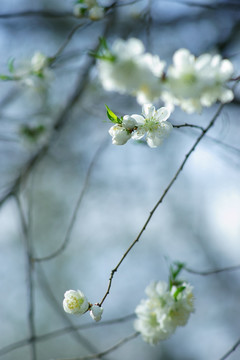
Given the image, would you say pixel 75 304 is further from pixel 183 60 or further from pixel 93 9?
pixel 93 9

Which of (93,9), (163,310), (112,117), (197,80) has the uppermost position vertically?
(93,9)

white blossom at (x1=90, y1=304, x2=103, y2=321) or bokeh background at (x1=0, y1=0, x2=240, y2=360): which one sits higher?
bokeh background at (x1=0, y1=0, x2=240, y2=360)

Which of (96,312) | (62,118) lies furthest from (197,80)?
(62,118)

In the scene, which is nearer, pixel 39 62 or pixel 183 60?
pixel 183 60

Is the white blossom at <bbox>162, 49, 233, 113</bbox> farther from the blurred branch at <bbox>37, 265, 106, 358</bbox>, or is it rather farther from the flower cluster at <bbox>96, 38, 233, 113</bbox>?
the blurred branch at <bbox>37, 265, 106, 358</bbox>

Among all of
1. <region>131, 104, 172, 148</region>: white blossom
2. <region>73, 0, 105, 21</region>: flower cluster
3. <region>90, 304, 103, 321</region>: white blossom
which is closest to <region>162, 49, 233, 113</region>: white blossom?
<region>131, 104, 172, 148</region>: white blossom

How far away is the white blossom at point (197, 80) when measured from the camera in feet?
3.06

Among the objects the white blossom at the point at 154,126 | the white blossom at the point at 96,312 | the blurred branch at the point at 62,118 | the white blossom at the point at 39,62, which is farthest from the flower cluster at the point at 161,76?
the blurred branch at the point at 62,118

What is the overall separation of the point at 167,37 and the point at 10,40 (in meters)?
1.35

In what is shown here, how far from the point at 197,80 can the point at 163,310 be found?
79cm

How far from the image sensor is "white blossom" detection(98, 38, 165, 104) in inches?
35.1

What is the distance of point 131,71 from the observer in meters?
0.90

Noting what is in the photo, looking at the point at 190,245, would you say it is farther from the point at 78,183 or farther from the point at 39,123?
the point at 39,123

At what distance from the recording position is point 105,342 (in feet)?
22.3
